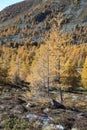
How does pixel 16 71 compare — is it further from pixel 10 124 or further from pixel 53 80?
pixel 10 124

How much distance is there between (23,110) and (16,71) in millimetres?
69200

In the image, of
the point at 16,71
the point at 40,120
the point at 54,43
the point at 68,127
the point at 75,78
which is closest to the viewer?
the point at 68,127

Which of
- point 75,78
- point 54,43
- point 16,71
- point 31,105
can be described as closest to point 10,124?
point 31,105

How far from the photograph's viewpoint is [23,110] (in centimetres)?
1362

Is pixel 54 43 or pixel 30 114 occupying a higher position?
pixel 54 43

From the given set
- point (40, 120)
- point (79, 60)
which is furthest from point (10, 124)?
point (79, 60)

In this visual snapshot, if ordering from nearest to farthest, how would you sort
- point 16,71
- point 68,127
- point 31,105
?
1. point 68,127
2. point 31,105
3. point 16,71

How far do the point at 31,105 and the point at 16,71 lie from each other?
223 ft

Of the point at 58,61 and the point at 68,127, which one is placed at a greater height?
the point at 58,61

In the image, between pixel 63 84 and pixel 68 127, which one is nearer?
pixel 68 127

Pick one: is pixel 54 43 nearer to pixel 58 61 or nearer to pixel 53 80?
pixel 58 61

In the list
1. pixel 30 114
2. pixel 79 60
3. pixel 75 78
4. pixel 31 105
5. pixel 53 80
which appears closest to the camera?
pixel 30 114

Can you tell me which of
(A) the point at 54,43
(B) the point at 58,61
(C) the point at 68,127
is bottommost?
(C) the point at 68,127

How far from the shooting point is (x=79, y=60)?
15862 cm
